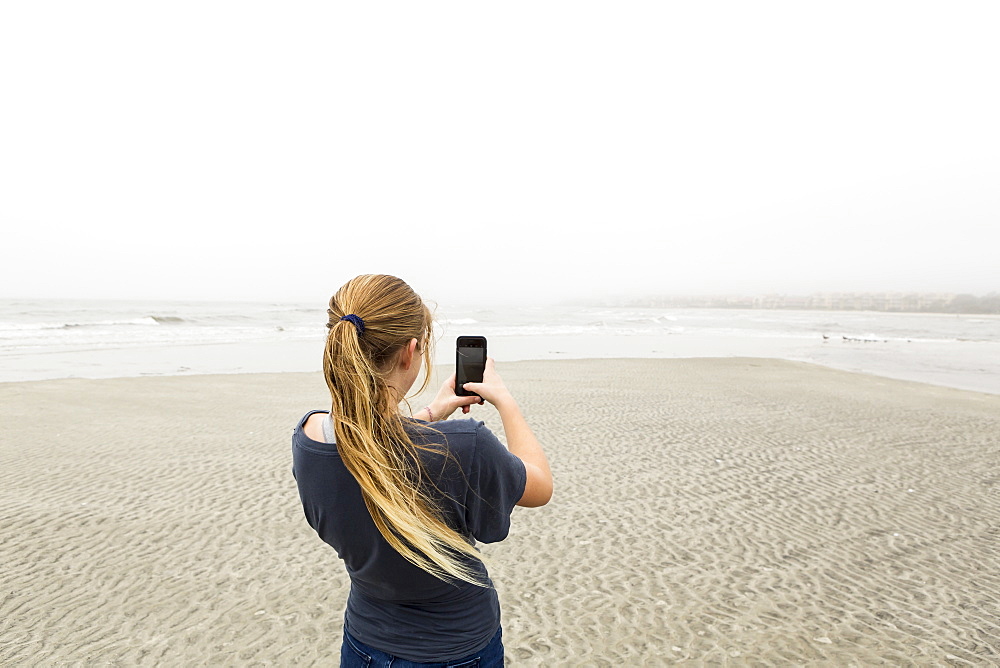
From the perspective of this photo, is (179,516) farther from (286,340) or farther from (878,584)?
(286,340)

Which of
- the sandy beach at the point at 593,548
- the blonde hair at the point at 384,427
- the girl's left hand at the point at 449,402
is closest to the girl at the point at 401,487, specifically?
the blonde hair at the point at 384,427

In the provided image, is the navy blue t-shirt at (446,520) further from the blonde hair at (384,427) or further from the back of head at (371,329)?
the back of head at (371,329)

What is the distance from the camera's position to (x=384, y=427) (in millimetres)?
1376

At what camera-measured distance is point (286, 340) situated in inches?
1090

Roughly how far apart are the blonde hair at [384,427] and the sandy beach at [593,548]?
7.86ft

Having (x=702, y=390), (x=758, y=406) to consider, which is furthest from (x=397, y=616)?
(x=702, y=390)

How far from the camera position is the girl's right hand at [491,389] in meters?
1.63

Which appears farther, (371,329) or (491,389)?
(491,389)

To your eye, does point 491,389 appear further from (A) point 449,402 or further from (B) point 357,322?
(B) point 357,322

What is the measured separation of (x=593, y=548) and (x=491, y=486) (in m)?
3.71

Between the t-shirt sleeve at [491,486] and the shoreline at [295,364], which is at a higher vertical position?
the t-shirt sleeve at [491,486]

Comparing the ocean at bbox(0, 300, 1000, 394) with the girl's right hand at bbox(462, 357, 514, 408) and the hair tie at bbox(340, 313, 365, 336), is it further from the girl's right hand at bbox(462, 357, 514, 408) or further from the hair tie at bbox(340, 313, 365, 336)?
the hair tie at bbox(340, 313, 365, 336)

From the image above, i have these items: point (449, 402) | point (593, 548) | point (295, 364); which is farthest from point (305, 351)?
point (449, 402)

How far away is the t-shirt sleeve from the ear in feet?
0.93
